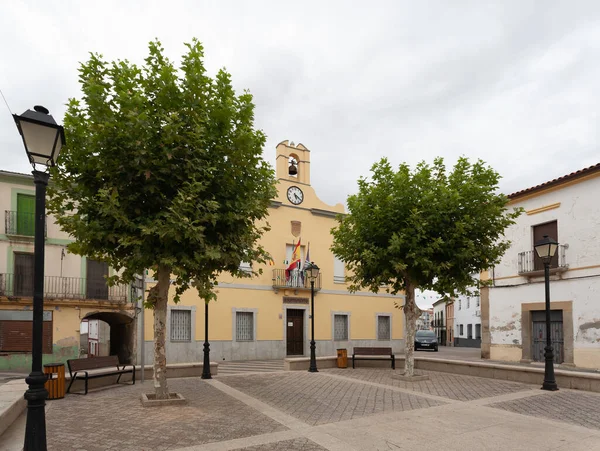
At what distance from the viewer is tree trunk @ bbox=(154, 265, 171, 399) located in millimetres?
8734

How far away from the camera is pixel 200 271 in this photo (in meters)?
8.95

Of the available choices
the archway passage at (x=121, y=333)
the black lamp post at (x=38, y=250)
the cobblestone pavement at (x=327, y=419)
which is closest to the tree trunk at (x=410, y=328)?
the cobblestone pavement at (x=327, y=419)

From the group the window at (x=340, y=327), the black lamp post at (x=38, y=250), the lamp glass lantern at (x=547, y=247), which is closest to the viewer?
the black lamp post at (x=38, y=250)

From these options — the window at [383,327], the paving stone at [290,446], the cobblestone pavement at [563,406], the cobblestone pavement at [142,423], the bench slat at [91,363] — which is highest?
the bench slat at [91,363]

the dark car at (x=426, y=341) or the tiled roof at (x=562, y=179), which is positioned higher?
the tiled roof at (x=562, y=179)

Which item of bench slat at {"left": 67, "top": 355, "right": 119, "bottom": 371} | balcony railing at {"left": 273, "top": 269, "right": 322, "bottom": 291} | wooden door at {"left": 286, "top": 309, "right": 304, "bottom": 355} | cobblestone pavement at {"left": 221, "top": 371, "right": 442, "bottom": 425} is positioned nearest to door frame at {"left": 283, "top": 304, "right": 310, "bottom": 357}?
wooden door at {"left": 286, "top": 309, "right": 304, "bottom": 355}

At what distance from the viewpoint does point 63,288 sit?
740 inches

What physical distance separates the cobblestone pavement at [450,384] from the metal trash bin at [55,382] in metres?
7.57

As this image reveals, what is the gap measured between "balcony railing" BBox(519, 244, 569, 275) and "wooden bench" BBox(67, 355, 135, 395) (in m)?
14.4

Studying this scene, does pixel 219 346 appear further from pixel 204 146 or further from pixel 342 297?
pixel 204 146

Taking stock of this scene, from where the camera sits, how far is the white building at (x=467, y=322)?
4062 centimetres

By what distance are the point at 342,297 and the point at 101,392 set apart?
15647mm

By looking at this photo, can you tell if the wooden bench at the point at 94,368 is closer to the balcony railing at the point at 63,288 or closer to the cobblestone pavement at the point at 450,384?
the cobblestone pavement at the point at 450,384

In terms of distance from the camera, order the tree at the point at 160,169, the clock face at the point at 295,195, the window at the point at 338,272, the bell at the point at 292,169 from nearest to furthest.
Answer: the tree at the point at 160,169 → the clock face at the point at 295,195 → the bell at the point at 292,169 → the window at the point at 338,272
